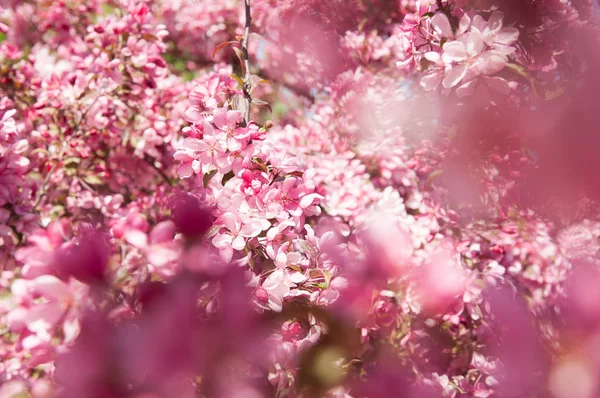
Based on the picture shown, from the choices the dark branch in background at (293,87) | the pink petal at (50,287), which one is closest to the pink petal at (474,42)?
the pink petal at (50,287)

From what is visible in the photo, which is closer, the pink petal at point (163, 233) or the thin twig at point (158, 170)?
Result: the pink petal at point (163, 233)

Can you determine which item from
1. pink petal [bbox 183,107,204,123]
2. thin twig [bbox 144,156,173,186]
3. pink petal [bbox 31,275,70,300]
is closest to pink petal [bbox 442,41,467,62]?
pink petal [bbox 183,107,204,123]

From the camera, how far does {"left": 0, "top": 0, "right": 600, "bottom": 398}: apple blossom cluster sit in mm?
466

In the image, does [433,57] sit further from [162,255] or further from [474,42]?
[162,255]

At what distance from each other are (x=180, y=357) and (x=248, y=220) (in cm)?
40

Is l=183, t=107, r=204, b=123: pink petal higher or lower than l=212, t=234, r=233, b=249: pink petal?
higher

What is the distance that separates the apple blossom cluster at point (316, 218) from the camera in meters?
0.47

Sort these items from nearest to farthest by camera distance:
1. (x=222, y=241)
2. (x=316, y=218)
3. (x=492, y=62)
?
(x=222, y=241) → (x=492, y=62) → (x=316, y=218)

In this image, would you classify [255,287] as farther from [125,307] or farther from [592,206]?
[592,206]

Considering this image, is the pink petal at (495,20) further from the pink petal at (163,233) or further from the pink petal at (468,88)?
the pink petal at (163,233)

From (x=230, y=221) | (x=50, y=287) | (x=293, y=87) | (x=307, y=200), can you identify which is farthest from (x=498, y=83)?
(x=293, y=87)

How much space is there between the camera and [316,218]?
5.30 feet

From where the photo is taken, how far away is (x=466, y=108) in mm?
1025

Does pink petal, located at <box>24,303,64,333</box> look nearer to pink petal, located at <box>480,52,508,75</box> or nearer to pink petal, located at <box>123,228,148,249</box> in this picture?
pink petal, located at <box>123,228,148,249</box>
